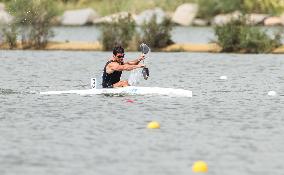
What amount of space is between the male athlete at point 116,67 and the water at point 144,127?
67 cm

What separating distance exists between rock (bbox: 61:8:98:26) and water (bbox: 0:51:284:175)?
5319 centimetres

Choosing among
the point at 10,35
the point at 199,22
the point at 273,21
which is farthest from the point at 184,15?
the point at 10,35

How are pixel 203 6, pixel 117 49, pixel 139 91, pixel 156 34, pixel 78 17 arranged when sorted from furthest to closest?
pixel 78 17, pixel 203 6, pixel 156 34, pixel 139 91, pixel 117 49

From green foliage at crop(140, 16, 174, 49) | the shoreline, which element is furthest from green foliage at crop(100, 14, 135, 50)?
the shoreline

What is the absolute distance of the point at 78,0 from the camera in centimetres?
10556

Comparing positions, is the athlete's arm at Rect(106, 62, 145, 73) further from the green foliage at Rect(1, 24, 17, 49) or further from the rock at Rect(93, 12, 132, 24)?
the rock at Rect(93, 12, 132, 24)

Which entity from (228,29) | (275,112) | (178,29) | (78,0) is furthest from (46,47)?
(78,0)

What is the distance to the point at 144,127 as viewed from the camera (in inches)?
920

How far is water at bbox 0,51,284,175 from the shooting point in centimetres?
1814

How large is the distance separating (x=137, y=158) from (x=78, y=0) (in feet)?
287

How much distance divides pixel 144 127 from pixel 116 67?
8.08 meters

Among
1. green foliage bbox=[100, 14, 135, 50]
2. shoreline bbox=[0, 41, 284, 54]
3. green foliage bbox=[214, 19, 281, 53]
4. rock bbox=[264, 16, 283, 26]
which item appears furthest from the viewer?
rock bbox=[264, 16, 283, 26]

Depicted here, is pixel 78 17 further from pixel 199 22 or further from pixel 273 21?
pixel 273 21

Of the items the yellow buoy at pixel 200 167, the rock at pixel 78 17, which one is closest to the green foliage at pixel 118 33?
the rock at pixel 78 17
